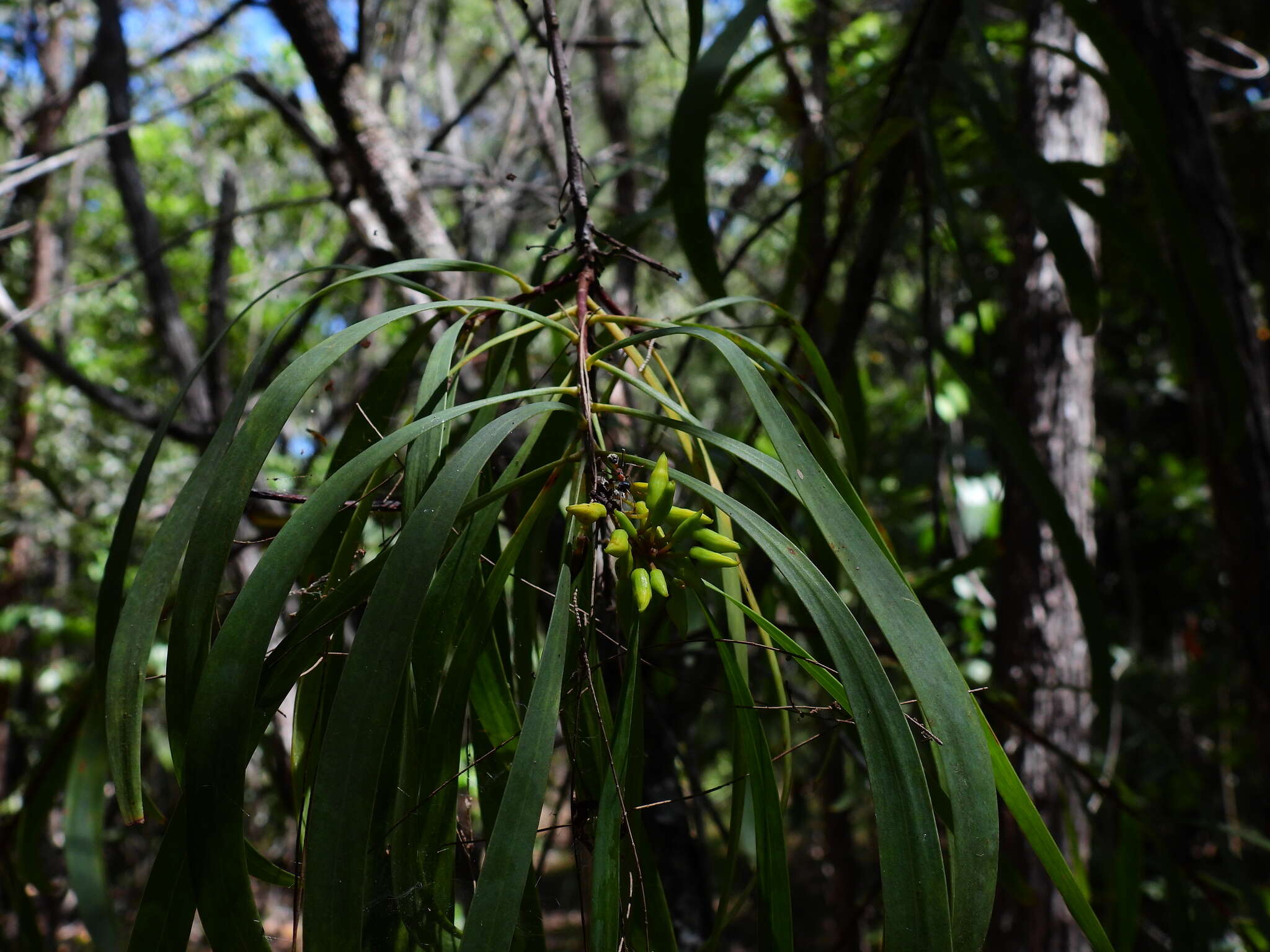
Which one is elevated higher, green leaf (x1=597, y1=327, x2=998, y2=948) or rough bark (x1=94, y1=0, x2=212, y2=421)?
rough bark (x1=94, y1=0, x2=212, y2=421)

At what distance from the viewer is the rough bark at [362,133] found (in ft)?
3.05

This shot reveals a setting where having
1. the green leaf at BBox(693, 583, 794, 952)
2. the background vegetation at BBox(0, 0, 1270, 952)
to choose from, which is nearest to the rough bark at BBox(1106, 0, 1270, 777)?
the background vegetation at BBox(0, 0, 1270, 952)

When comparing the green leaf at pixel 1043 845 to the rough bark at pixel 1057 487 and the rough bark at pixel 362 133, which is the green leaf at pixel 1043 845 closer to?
the rough bark at pixel 362 133

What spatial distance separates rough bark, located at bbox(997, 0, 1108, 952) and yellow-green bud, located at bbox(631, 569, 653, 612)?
1.14 metres

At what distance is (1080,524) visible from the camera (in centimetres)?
149

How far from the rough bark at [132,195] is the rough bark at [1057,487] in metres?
1.44

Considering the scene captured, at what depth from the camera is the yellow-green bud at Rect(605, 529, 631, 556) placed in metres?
0.32

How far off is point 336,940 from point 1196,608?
324 cm

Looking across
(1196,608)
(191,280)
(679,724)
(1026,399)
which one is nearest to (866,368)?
(1026,399)

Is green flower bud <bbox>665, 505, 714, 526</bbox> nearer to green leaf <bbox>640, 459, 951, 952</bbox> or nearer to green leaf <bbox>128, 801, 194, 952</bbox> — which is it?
green leaf <bbox>640, 459, 951, 952</bbox>

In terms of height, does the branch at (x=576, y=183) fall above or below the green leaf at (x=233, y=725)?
above

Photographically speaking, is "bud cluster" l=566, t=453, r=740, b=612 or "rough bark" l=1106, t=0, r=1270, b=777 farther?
"rough bark" l=1106, t=0, r=1270, b=777

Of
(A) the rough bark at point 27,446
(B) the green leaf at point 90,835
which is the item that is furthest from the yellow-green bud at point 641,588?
(A) the rough bark at point 27,446

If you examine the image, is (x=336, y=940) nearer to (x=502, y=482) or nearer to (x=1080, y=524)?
(x=502, y=482)
